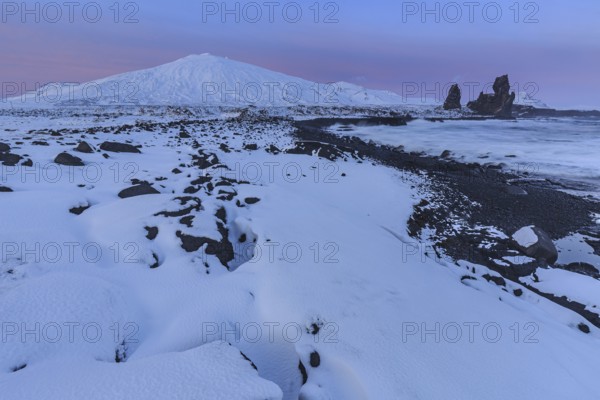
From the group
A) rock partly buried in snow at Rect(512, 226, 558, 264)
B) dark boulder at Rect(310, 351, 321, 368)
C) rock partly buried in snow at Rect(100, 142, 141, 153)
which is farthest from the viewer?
rock partly buried in snow at Rect(100, 142, 141, 153)

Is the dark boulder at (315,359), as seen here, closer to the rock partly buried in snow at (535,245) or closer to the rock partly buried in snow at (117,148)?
the rock partly buried in snow at (535,245)

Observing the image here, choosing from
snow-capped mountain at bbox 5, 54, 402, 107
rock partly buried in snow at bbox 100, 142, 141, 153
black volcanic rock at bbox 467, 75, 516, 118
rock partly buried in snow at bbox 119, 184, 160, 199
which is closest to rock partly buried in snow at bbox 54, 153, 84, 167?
rock partly buried in snow at bbox 100, 142, 141, 153

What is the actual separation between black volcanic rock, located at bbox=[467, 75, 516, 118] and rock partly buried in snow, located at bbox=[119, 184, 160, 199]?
10705 cm

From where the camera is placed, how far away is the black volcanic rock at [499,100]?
95.1 m

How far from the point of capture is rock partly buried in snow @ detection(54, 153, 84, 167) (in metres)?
10.7

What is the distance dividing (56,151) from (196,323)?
1148 centimetres

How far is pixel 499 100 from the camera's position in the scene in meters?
95.9

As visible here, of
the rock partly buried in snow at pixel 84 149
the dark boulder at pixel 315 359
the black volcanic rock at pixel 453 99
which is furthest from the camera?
the black volcanic rock at pixel 453 99

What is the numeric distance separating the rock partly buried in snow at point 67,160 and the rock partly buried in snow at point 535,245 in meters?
13.1

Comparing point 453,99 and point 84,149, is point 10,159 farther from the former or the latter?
point 453,99

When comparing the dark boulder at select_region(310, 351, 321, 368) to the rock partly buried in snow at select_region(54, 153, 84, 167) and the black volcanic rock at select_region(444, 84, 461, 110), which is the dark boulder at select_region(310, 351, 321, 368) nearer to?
the rock partly buried in snow at select_region(54, 153, 84, 167)

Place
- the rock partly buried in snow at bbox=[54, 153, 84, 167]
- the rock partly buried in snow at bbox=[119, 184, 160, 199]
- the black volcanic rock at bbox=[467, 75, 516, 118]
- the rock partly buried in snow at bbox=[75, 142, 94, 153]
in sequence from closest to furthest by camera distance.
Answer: the rock partly buried in snow at bbox=[119, 184, 160, 199] → the rock partly buried in snow at bbox=[54, 153, 84, 167] → the rock partly buried in snow at bbox=[75, 142, 94, 153] → the black volcanic rock at bbox=[467, 75, 516, 118]

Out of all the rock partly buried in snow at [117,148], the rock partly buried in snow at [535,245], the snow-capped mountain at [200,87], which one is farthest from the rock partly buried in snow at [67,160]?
the snow-capped mountain at [200,87]

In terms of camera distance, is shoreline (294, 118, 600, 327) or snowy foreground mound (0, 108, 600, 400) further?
shoreline (294, 118, 600, 327)
